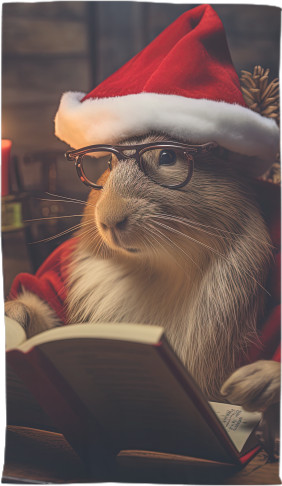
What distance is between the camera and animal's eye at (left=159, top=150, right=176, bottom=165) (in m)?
1.72

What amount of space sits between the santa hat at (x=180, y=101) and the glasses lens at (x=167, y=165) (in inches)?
1.9

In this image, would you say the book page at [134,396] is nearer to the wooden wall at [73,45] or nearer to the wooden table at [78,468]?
the wooden table at [78,468]

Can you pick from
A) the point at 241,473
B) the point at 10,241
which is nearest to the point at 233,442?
the point at 241,473

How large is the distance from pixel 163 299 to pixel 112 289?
145 millimetres

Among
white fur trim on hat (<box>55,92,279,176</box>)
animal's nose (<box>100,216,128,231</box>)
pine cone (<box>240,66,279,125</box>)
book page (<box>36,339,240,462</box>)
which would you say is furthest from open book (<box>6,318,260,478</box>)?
pine cone (<box>240,66,279,125</box>)

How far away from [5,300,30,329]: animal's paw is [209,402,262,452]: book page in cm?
56

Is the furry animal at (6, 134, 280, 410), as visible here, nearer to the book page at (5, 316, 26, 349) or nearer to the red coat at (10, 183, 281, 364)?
the red coat at (10, 183, 281, 364)

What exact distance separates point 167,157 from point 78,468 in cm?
89

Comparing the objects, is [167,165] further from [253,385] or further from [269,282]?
[253,385]

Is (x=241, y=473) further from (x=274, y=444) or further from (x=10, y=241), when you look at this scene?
(x=10, y=241)

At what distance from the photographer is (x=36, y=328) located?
1.85 meters

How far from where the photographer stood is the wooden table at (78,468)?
5.98 feet

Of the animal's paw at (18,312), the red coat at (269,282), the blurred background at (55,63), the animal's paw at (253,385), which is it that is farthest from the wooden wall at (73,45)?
the animal's paw at (253,385)

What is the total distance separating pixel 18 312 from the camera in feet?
6.15
